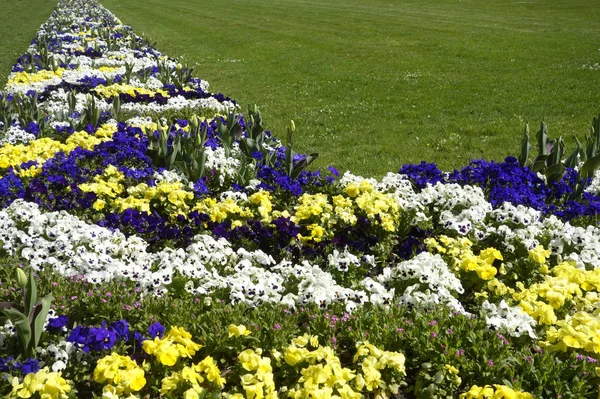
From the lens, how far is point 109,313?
3598mm

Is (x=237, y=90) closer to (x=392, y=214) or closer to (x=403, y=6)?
(x=392, y=214)

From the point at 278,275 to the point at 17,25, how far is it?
2669 centimetres

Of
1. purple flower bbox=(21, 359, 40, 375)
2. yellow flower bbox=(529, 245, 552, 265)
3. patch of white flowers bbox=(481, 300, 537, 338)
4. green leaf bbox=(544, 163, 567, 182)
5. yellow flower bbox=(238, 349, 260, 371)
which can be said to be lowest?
purple flower bbox=(21, 359, 40, 375)

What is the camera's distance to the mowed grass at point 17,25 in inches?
668

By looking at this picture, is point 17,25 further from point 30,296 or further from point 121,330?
point 121,330

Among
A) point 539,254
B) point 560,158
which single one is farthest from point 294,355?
point 560,158

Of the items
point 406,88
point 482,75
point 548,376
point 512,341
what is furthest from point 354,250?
point 482,75

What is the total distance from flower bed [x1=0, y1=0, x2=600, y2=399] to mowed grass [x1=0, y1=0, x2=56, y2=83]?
8.74m

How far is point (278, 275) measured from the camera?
13.5ft

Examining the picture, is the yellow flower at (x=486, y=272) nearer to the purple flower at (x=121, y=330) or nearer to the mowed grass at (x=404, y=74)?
the purple flower at (x=121, y=330)

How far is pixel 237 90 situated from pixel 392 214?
799 centimetres

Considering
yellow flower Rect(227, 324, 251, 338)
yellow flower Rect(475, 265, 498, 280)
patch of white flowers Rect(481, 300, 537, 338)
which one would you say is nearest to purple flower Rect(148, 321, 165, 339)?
yellow flower Rect(227, 324, 251, 338)

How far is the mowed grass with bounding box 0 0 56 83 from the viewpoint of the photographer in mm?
16978

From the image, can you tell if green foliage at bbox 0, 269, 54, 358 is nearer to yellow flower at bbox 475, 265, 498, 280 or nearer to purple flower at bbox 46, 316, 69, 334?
purple flower at bbox 46, 316, 69, 334
